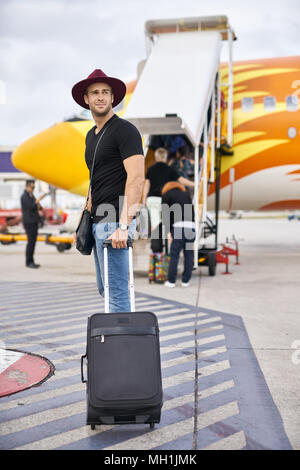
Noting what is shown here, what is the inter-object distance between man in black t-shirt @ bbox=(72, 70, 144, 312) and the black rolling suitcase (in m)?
0.50

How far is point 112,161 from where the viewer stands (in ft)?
10.7

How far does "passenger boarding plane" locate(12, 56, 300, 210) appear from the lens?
963cm

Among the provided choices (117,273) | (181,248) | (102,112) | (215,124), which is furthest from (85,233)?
(215,124)

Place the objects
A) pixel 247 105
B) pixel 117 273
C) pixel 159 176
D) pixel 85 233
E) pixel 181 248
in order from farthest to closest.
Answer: pixel 247 105 → pixel 159 176 → pixel 181 248 → pixel 85 233 → pixel 117 273

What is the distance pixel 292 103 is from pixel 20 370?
28.1 ft

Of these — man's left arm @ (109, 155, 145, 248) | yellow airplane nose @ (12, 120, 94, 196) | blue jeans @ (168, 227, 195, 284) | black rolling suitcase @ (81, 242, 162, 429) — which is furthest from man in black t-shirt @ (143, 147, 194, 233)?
black rolling suitcase @ (81, 242, 162, 429)

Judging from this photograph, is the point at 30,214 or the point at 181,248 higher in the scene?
the point at 30,214

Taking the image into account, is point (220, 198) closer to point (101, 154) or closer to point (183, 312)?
point (183, 312)

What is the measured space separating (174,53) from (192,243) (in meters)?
4.09

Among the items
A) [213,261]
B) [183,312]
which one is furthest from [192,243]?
[183,312]

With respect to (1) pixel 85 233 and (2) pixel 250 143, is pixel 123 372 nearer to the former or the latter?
(1) pixel 85 233

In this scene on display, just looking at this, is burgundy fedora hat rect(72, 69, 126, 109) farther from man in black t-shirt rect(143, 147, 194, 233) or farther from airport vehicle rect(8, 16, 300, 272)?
man in black t-shirt rect(143, 147, 194, 233)

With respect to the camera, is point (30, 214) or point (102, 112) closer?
point (102, 112)

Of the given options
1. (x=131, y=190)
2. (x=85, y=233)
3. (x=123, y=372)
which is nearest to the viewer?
(x=123, y=372)
